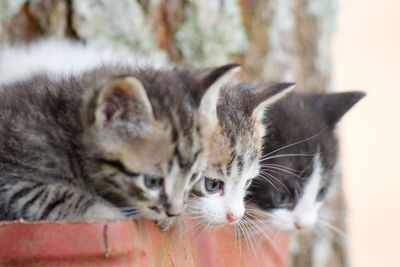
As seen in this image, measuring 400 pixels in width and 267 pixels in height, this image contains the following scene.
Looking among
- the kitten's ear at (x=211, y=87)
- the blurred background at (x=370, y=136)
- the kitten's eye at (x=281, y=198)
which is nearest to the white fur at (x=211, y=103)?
the kitten's ear at (x=211, y=87)

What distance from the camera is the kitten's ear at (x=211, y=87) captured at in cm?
158

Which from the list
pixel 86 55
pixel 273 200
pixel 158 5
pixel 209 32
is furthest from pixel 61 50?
pixel 273 200

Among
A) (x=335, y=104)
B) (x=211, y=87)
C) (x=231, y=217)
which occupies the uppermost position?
(x=211, y=87)

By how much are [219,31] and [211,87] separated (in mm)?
1203

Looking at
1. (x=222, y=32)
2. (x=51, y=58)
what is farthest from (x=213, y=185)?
(x=222, y=32)

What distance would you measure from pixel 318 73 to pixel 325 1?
396 mm

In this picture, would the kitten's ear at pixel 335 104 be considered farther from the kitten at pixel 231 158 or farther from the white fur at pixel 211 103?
the white fur at pixel 211 103

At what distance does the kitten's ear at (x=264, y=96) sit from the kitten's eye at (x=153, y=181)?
0.48 m

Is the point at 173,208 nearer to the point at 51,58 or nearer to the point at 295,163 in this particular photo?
the point at 295,163

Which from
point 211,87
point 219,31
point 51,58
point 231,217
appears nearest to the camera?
point 211,87

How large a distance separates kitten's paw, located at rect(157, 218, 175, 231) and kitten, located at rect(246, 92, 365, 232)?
48 cm

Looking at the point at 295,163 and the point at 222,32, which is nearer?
the point at 295,163

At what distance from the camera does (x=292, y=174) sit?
2049 mm

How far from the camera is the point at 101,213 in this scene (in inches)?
59.2
